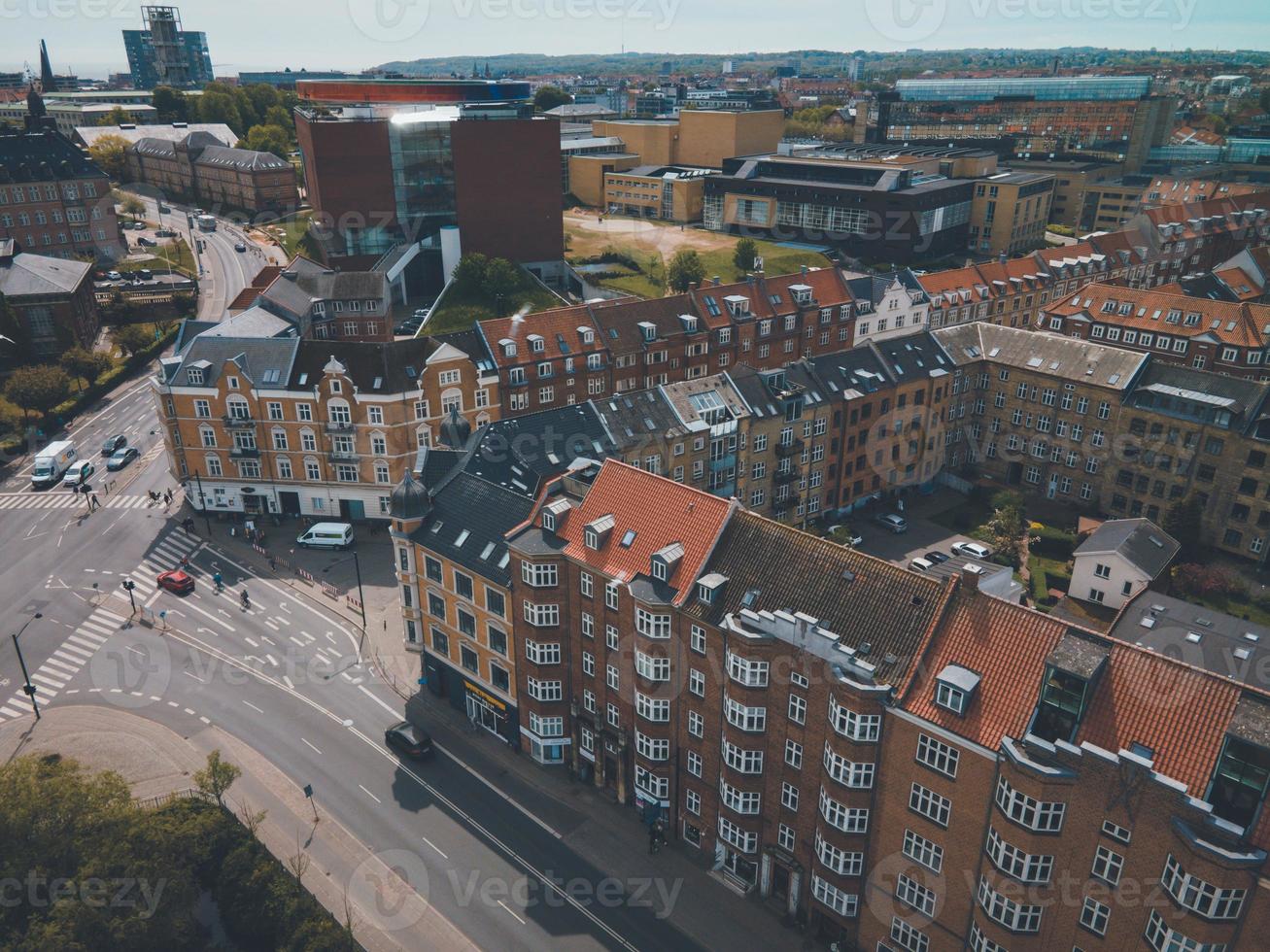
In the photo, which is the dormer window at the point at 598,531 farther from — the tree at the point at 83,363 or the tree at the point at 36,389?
the tree at the point at 83,363

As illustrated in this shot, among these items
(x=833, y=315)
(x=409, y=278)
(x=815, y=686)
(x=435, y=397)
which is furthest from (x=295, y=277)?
(x=815, y=686)

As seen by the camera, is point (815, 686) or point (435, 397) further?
point (435, 397)

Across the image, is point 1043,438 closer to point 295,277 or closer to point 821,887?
point 821,887

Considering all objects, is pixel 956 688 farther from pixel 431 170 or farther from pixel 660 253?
pixel 660 253

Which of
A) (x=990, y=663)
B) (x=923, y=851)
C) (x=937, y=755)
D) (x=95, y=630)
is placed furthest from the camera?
(x=95, y=630)

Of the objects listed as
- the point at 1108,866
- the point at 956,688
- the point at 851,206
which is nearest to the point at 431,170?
the point at 851,206

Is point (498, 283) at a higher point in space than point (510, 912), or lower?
higher
